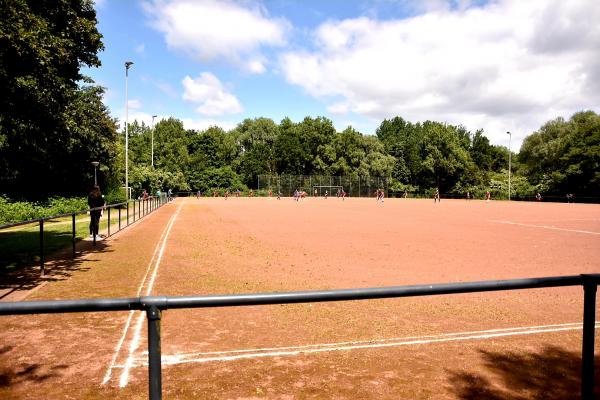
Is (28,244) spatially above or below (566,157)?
below

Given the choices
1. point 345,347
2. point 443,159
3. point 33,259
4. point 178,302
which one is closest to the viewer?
point 178,302

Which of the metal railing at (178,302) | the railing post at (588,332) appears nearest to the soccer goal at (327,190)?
the railing post at (588,332)

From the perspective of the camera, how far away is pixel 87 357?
16.7 ft

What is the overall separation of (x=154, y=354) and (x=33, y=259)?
1175 centimetres

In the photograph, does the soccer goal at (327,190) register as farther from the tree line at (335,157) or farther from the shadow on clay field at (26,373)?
the shadow on clay field at (26,373)

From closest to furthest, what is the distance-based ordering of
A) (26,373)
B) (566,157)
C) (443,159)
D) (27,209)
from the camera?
(26,373), (27,209), (566,157), (443,159)

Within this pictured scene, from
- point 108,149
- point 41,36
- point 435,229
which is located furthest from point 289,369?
point 108,149

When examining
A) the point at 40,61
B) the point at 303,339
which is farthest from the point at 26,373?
the point at 40,61

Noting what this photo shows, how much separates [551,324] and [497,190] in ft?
245

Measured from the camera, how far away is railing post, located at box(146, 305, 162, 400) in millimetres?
2047

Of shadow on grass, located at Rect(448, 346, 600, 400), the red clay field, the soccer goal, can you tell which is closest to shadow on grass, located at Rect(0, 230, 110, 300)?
the red clay field

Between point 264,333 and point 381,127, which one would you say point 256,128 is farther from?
point 264,333

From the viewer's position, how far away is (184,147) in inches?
3745

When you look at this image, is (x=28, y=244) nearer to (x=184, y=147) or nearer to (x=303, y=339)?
(x=303, y=339)
